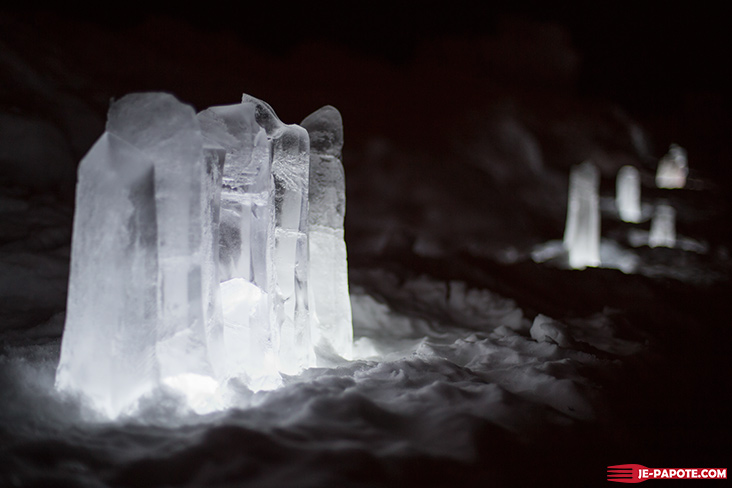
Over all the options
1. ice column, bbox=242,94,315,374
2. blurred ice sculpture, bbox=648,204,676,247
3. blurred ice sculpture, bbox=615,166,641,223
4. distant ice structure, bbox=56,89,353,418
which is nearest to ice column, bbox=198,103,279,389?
distant ice structure, bbox=56,89,353,418

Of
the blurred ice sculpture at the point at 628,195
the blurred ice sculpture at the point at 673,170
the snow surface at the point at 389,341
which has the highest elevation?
the blurred ice sculpture at the point at 673,170

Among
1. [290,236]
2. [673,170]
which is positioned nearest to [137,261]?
[290,236]

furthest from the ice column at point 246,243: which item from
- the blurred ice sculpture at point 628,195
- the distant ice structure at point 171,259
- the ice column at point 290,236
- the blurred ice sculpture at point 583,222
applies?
the blurred ice sculpture at point 628,195

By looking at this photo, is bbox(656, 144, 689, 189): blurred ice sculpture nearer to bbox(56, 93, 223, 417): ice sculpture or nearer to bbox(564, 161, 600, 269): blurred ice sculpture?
bbox(564, 161, 600, 269): blurred ice sculpture

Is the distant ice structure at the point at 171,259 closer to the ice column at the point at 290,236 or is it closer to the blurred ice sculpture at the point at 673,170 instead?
the ice column at the point at 290,236

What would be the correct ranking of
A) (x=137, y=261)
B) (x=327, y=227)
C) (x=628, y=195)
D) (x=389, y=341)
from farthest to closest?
(x=628, y=195) → (x=389, y=341) → (x=327, y=227) → (x=137, y=261)

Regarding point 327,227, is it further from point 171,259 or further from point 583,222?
point 583,222
